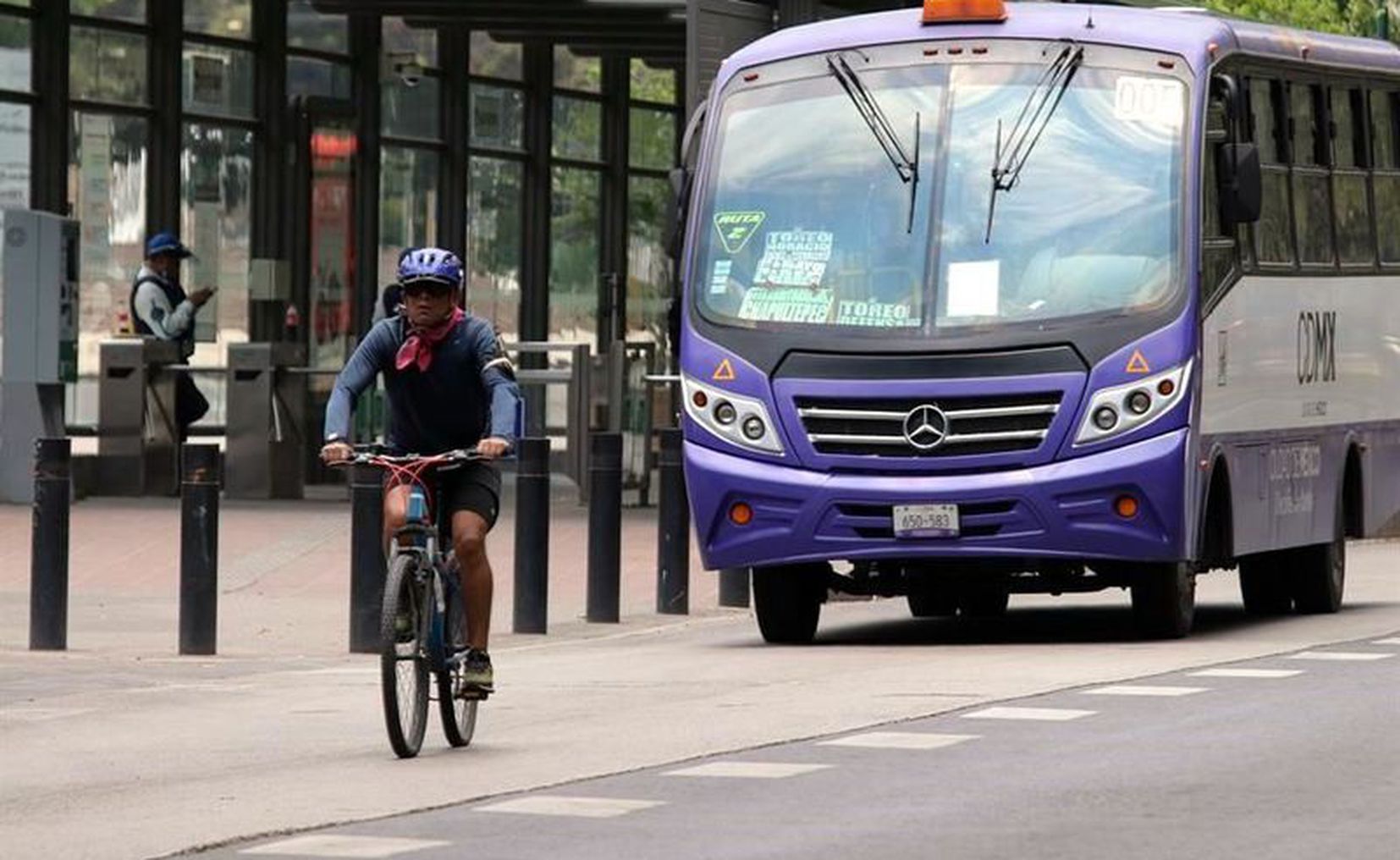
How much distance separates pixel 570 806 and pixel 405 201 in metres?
27.8

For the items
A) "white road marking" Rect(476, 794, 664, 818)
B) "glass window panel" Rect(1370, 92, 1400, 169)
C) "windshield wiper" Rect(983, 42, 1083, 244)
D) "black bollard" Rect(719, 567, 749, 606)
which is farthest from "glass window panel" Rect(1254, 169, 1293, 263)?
"white road marking" Rect(476, 794, 664, 818)

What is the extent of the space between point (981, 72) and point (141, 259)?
16.2 meters

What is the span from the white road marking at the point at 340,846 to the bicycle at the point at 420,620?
200 centimetres

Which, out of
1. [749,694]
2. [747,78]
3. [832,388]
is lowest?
[749,694]

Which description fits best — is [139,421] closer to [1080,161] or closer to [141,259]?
[141,259]

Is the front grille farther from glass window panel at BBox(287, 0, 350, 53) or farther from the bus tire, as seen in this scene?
glass window panel at BBox(287, 0, 350, 53)

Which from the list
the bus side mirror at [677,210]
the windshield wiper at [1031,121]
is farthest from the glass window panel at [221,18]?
the windshield wiper at [1031,121]

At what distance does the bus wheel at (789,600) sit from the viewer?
Answer: 734 inches

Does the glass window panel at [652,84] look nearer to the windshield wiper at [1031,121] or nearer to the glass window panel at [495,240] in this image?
the glass window panel at [495,240]

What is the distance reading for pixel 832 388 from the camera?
17.9 metres

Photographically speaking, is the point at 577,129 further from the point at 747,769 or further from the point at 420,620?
the point at 747,769

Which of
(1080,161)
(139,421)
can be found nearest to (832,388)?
(1080,161)

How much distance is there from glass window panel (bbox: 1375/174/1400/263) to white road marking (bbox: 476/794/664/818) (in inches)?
466

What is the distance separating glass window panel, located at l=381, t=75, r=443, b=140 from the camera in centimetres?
3803
